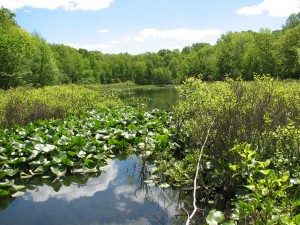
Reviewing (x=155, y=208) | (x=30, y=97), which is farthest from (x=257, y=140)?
(x=30, y=97)

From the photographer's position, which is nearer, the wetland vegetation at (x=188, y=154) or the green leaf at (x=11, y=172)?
the wetland vegetation at (x=188, y=154)

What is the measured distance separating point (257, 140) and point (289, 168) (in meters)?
1.10

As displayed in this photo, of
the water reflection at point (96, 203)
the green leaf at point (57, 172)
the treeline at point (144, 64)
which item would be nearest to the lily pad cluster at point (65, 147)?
the green leaf at point (57, 172)

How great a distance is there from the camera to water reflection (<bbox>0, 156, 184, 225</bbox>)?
9312 millimetres

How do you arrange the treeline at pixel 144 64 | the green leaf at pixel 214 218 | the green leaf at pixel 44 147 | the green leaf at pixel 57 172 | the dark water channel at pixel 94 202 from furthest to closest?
the treeline at pixel 144 64
the green leaf at pixel 44 147
the green leaf at pixel 57 172
the dark water channel at pixel 94 202
the green leaf at pixel 214 218

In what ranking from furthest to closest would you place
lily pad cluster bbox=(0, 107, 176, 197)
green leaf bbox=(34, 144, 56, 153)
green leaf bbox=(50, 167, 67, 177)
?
green leaf bbox=(34, 144, 56, 153) → lily pad cluster bbox=(0, 107, 176, 197) → green leaf bbox=(50, 167, 67, 177)

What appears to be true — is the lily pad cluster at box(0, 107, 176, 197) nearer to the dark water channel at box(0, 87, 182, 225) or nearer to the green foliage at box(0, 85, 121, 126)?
the dark water channel at box(0, 87, 182, 225)

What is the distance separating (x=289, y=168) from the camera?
8742mm

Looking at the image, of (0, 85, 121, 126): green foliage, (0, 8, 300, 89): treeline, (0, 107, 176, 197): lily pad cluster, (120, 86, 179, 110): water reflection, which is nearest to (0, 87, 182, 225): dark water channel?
(0, 107, 176, 197): lily pad cluster

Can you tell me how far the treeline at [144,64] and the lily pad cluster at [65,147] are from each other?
11.1 ft

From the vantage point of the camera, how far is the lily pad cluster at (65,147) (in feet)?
39.5

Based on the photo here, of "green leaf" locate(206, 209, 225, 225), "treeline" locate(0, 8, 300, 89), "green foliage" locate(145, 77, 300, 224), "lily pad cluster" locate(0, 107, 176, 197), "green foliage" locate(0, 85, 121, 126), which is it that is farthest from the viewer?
"treeline" locate(0, 8, 300, 89)

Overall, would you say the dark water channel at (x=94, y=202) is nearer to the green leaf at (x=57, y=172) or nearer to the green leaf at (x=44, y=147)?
the green leaf at (x=57, y=172)

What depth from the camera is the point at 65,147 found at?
43.2 ft
